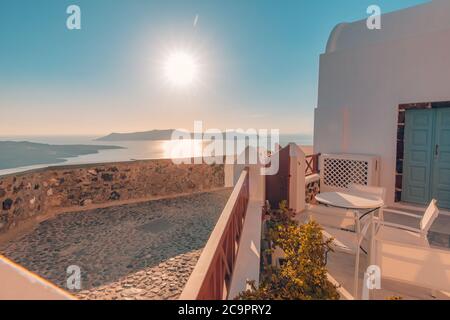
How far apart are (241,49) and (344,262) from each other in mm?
6478

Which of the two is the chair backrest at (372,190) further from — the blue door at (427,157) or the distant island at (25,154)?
the distant island at (25,154)

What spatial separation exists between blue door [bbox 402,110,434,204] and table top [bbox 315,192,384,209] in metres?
2.72

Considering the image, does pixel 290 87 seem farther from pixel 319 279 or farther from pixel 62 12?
pixel 319 279

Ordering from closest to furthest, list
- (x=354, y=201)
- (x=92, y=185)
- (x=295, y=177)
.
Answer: (x=354, y=201) → (x=295, y=177) → (x=92, y=185)

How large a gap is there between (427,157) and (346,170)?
1.68 metres

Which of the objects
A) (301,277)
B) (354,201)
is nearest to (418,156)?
(354,201)

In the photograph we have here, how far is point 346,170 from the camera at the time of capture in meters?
6.17

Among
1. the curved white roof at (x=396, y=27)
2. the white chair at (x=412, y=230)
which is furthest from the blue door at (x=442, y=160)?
the white chair at (x=412, y=230)

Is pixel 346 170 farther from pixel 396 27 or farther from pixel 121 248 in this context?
pixel 121 248

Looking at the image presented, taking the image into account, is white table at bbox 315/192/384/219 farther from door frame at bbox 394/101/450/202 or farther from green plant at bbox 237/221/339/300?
door frame at bbox 394/101/450/202

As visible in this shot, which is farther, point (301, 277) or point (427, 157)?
point (427, 157)

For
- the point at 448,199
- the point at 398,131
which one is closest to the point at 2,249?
the point at 398,131

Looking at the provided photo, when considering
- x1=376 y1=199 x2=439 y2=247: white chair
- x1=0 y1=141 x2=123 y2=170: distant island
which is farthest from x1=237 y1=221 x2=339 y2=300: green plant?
x1=0 y1=141 x2=123 y2=170: distant island

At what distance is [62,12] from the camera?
5109 millimetres
